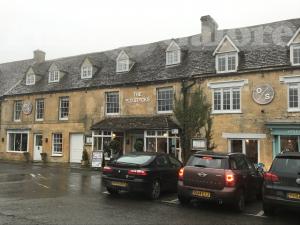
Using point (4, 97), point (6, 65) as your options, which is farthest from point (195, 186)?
point (6, 65)

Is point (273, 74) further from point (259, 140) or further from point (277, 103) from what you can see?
point (259, 140)

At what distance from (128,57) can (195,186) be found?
18738 millimetres

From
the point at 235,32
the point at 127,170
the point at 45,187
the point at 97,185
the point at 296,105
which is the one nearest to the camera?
the point at 127,170

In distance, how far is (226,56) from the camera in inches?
883

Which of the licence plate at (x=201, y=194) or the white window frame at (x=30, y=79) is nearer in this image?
the licence plate at (x=201, y=194)

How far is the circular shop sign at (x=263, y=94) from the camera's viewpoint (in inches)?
804

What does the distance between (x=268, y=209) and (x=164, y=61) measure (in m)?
18.1

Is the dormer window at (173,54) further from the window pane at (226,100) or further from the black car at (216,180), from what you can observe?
the black car at (216,180)

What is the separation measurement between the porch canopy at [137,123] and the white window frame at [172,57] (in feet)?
13.7

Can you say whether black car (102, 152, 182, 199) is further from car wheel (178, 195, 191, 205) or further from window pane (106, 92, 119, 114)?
window pane (106, 92, 119, 114)

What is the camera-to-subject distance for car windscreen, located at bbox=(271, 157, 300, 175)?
9.26 meters

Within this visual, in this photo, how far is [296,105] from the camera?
1980 cm

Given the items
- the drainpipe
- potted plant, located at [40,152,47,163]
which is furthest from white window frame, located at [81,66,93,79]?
the drainpipe

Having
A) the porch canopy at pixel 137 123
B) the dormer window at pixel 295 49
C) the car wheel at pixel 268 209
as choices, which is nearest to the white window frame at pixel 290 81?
the dormer window at pixel 295 49
